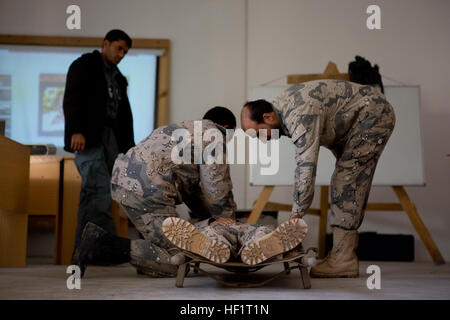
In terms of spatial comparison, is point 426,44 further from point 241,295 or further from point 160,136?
point 241,295

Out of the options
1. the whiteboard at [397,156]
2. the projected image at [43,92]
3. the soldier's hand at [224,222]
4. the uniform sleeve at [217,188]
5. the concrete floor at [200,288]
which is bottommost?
the concrete floor at [200,288]

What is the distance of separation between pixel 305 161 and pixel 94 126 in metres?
1.47

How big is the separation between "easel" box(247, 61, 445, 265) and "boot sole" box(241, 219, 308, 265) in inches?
63.3

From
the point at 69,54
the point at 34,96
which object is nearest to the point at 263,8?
the point at 69,54

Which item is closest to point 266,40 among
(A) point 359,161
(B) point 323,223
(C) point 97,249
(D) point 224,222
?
(B) point 323,223

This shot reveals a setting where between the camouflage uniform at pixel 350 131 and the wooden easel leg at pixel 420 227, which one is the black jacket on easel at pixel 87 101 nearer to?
the camouflage uniform at pixel 350 131

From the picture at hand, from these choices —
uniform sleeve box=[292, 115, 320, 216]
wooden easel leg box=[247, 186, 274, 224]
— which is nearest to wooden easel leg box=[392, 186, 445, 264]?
wooden easel leg box=[247, 186, 274, 224]

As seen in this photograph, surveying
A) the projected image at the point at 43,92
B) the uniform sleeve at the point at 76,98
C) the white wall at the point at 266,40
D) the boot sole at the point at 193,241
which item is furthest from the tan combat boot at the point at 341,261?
the projected image at the point at 43,92

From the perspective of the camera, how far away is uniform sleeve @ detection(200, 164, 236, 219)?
7.63 ft

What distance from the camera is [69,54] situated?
4.47 metres

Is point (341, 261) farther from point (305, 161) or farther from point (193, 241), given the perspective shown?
point (193, 241)

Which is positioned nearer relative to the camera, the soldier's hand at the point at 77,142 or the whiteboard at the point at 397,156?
the soldier's hand at the point at 77,142

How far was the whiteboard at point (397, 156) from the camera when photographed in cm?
379

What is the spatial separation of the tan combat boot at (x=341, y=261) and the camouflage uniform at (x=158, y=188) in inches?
21.2
